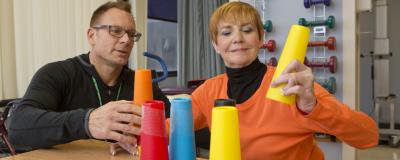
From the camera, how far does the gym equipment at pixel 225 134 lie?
0.70 metres

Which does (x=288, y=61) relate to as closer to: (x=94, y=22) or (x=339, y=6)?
(x=94, y=22)

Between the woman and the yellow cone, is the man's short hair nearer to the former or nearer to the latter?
the woman

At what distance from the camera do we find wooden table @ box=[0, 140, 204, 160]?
1.08 m

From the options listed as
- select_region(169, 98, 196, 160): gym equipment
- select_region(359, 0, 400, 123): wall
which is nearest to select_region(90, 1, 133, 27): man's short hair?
select_region(169, 98, 196, 160): gym equipment

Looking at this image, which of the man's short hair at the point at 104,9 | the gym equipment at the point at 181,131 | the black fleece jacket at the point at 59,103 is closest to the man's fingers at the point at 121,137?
the black fleece jacket at the point at 59,103

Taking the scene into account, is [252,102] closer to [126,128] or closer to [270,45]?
[126,128]

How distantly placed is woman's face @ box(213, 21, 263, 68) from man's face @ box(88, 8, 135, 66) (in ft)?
1.53

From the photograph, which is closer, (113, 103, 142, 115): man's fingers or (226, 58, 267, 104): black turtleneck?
(113, 103, 142, 115): man's fingers

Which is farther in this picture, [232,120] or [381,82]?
[381,82]

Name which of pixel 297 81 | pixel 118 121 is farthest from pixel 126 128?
pixel 297 81

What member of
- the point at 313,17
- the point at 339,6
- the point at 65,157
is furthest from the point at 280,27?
the point at 65,157

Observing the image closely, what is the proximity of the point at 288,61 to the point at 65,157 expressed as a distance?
707 millimetres

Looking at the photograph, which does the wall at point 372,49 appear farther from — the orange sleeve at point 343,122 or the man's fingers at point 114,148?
the man's fingers at point 114,148

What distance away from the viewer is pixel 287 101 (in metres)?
0.78
